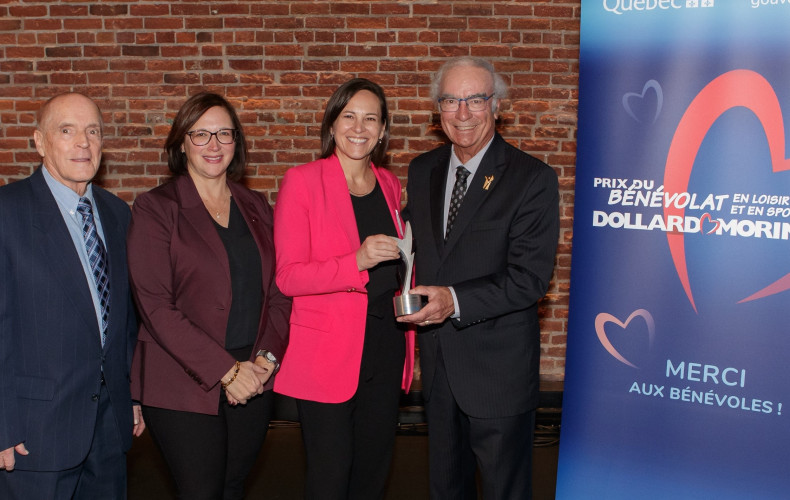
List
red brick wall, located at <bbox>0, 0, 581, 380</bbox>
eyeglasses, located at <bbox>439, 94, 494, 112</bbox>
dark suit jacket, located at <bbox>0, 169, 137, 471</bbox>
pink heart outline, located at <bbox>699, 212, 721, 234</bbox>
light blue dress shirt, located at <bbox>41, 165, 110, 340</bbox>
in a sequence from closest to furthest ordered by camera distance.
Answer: dark suit jacket, located at <bbox>0, 169, 137, 471</bbox> → light blue dress shirt, located at <bbox>41, 165, 110, 340</bbox> → pink heart outline, located at <bbox>699, 212, 721, 234</bbox> → eyeglasses, located at <bbox>439, 94, 494, 112</bbox> → red brick wall, located at <bbox>0, 0, 581, 380</bbox>

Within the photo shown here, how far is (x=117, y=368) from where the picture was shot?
2.22m

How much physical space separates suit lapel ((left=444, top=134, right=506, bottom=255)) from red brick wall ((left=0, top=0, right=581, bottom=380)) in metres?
1.98

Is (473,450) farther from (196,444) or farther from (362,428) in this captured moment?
(196,444)

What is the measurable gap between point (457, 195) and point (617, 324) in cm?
75

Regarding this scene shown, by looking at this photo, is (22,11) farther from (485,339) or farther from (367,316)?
(485,339)

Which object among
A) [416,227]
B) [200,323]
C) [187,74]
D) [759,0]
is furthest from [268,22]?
[759,0]

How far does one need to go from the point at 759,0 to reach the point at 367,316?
5.38ft

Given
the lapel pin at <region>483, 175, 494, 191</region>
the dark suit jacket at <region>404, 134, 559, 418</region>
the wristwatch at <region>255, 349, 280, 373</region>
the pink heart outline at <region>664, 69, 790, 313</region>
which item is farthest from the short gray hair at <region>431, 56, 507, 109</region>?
the wristwatch at <region>255, 349, 280, 373</region>

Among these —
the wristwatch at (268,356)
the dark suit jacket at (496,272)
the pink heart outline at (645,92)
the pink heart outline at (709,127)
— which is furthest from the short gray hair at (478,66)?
the wristwatch at (268,356)

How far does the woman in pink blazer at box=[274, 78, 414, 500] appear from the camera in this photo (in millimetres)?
2355

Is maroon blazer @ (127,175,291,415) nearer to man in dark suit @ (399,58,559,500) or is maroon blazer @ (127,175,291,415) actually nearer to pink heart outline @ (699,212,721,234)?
man in dark suit @ (399,58,559,500)

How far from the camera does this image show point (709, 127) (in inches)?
88.4

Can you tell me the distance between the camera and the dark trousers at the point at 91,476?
6.84ft

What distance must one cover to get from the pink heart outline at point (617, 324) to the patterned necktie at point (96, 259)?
171 centimetres
